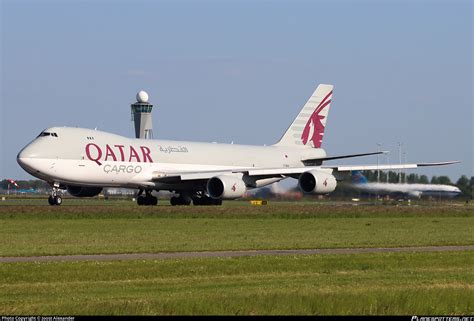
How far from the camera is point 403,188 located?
77.9 m

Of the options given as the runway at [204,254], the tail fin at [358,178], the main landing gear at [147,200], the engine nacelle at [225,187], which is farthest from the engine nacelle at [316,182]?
the runway at [204,254]

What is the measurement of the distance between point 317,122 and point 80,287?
57606 mm

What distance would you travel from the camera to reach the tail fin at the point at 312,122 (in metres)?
76.9

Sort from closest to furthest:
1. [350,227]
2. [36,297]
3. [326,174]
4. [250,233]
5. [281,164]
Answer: [36,297]
[250,233]
[350,227]
[326,174]
[281,164]

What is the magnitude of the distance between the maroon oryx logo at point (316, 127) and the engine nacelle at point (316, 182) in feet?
37.7

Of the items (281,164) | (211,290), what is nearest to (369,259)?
(211,290)

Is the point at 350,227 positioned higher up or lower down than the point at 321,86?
lower down

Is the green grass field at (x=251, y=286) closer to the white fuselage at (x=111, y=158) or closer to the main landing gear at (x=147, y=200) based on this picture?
the white fuselage at (x=111, y=158)

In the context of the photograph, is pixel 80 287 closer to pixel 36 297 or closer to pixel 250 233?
pixel 36 297

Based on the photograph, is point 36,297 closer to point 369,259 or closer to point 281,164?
point 369,259

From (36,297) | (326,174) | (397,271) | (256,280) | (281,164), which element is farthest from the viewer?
(281,164)

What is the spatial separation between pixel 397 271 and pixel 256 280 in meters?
4.24

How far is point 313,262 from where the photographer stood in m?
27.3

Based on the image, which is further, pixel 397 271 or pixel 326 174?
pixel 326 174
